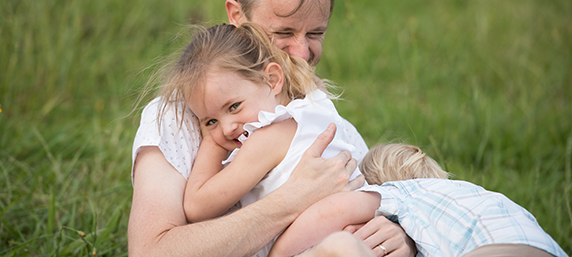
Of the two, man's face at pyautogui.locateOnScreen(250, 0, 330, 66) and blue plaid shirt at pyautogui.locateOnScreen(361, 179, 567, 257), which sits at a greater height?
man's face at pyautogui.locateOnScreen(250, 0, 330, 66)

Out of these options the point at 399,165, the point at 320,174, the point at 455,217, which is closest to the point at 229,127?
the point at 320,174

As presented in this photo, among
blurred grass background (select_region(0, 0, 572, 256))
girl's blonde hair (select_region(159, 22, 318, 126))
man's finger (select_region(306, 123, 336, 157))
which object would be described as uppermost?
girl's blonde hair (select_region(159, 22, 318, 126))

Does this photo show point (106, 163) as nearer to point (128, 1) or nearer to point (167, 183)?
point (167, 183)

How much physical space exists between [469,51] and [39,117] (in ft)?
14.5

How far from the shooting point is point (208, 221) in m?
1.68

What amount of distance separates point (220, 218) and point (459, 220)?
32.8 inches

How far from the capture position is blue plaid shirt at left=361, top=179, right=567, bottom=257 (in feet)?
4.96

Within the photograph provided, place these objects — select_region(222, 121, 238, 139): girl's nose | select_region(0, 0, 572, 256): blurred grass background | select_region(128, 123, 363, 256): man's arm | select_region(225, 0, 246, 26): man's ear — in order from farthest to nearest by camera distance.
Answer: select_region(0, 0, 572, 256): blurred grass background, select_region(225, 0, 246, 26): man's ear, select_region(222, 121, 238, 139): girl's nose, select_region(128, 123, 363, 256): man's arm

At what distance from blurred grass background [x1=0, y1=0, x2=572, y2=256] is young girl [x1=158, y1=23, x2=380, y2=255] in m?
0.35

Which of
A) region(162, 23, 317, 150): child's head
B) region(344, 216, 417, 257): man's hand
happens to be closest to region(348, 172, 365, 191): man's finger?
region(344, 216, 417, 257): man's hand

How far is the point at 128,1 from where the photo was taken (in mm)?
5203

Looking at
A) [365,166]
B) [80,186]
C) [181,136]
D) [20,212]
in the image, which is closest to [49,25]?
[80,186]

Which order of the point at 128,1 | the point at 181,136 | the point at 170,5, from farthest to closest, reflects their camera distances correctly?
1. the point at 170,5
2. the point at 128,1
3. the point at 181,136

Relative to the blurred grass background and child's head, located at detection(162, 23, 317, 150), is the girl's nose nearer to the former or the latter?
child's head, located at detection(162, 23, 317, 150)
